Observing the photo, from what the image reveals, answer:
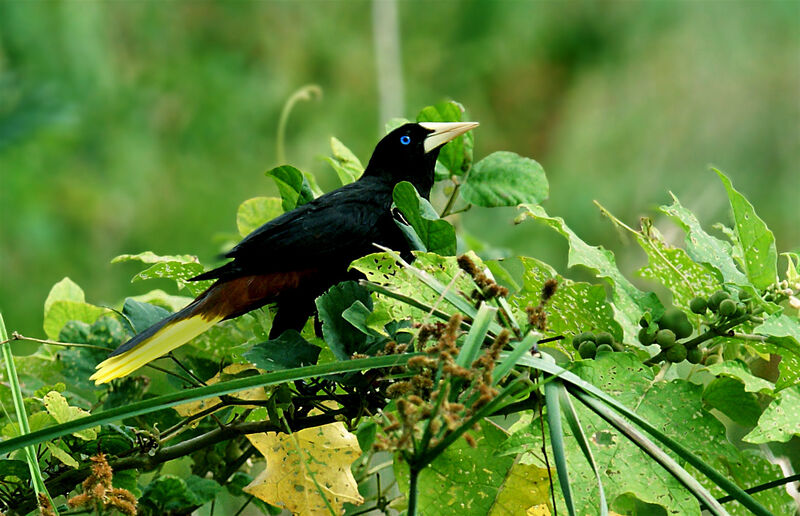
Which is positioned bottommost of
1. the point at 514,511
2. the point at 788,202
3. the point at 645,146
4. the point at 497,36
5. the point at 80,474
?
the point at 788,202

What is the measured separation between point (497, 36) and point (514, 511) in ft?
19.9

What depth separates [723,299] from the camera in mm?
728

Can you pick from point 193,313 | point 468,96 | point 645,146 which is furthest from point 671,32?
point 193,313

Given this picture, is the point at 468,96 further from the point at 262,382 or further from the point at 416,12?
the point at 262,382

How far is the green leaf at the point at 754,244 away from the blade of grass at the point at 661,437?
0.21m

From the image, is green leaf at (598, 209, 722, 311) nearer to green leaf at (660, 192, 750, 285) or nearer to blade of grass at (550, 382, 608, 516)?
green leaf at (660, 192, 750, 285)

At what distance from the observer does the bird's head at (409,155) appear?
134 centimetres

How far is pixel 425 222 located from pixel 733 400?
314mm

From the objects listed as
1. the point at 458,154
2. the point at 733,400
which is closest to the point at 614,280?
the point at 733,400

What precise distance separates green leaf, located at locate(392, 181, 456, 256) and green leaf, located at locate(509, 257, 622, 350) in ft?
0.25

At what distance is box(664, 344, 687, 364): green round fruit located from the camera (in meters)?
0.74

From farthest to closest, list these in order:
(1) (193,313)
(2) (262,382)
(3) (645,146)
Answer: (3) (645,146)
(1) (193,313)
(2) (262,382)

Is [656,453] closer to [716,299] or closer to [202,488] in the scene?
[716,299]

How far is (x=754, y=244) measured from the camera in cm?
75
